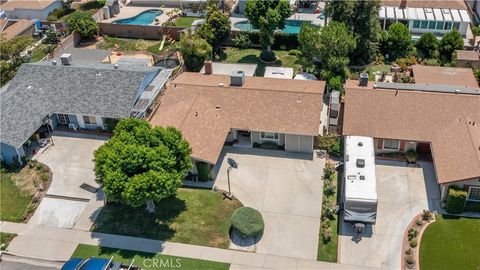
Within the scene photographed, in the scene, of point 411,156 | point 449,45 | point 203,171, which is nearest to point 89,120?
point 203,171

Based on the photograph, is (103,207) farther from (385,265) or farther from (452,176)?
(452,176)

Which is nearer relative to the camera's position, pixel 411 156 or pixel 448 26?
pixel 411 156

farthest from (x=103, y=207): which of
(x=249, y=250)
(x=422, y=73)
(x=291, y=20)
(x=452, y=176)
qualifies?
(x=291, y=20)

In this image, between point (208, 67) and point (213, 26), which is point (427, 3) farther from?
point (208, 67)

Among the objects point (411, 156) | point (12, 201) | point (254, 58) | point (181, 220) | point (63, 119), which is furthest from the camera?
point (254, 58)

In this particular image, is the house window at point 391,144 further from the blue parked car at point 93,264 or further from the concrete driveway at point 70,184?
the concrete driveway at point 70,184

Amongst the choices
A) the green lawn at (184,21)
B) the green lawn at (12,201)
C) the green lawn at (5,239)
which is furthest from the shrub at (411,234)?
the green lawn at (184,21)
